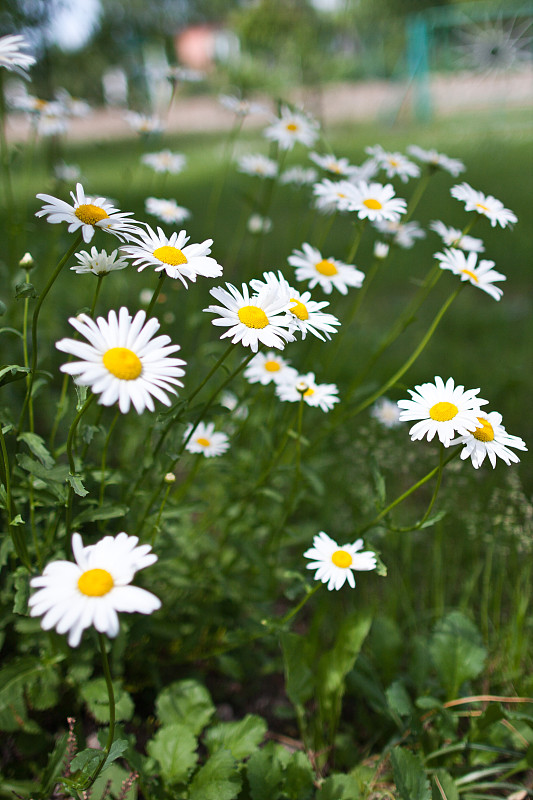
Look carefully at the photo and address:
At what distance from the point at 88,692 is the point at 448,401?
82 centimetres

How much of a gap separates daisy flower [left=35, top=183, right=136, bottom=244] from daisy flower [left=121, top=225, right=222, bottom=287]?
28 millimetres

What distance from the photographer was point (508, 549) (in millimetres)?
1562

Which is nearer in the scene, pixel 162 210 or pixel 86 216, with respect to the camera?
pixel 86 216

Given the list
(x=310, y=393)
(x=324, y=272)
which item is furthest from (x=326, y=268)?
(x=310, y=393)

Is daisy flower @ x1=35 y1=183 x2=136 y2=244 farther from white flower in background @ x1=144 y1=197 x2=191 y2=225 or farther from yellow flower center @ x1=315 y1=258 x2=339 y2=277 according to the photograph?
white flower in background @ x1=144 y1=197 x2=191 y2=225

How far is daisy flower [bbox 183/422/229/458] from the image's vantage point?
130cm

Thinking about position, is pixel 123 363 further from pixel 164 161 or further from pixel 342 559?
pixel 164 161

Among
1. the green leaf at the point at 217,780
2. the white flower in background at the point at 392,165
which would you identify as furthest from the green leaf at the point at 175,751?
the white flower in background at the point at 392,165

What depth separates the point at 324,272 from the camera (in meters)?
1.31

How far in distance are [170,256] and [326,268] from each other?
1.63ft

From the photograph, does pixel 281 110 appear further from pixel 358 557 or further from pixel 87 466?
pixel 358 557

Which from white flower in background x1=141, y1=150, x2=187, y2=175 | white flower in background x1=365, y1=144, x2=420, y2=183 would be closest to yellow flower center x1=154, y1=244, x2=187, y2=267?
white flower in background x1=365, y1=144, x2=420, y2=183

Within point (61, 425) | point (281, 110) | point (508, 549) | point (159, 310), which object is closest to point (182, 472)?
point (61, 425)

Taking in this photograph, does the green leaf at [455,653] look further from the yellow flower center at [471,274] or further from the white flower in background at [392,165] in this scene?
the white flower in background at [392,165]
